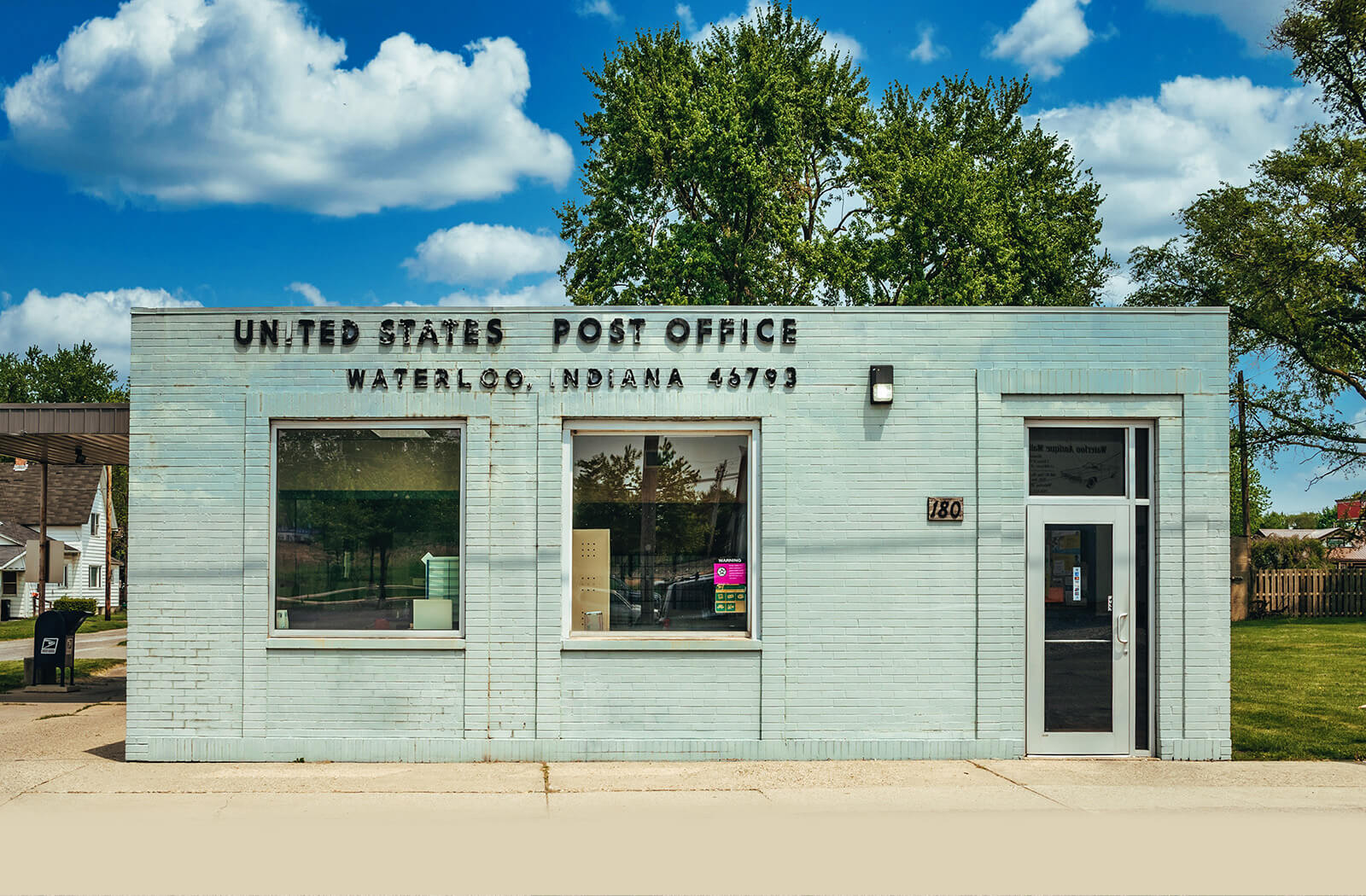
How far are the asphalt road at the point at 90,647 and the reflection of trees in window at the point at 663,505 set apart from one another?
13.4 meters

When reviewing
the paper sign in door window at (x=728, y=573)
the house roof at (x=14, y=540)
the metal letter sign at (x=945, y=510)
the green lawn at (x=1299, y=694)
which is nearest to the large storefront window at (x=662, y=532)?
the paper sign in door window at (x=728, y=573)

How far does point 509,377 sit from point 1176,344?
572 centimetres

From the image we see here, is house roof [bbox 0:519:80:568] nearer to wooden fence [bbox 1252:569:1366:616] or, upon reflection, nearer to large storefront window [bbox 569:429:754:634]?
large storefront window [bbox 569:429:754:634]

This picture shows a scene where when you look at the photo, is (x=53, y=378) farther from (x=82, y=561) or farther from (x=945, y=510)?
(x=945, y=510)

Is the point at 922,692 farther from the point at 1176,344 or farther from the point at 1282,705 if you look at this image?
the point at 1282,705

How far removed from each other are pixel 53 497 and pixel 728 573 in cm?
5136

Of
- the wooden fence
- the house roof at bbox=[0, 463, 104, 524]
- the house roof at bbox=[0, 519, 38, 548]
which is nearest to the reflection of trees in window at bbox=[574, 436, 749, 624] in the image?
the wooden fence

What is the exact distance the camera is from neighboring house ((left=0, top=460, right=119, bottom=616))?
48.5m

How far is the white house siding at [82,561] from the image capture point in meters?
50.2

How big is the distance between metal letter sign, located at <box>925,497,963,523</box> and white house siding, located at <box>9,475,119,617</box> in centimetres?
4735

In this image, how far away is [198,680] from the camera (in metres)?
9.41

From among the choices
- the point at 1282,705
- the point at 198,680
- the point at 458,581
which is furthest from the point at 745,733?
the point at 1282,705

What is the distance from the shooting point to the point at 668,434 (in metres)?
9.68

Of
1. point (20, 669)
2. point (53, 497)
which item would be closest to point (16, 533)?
point (53, 497)
